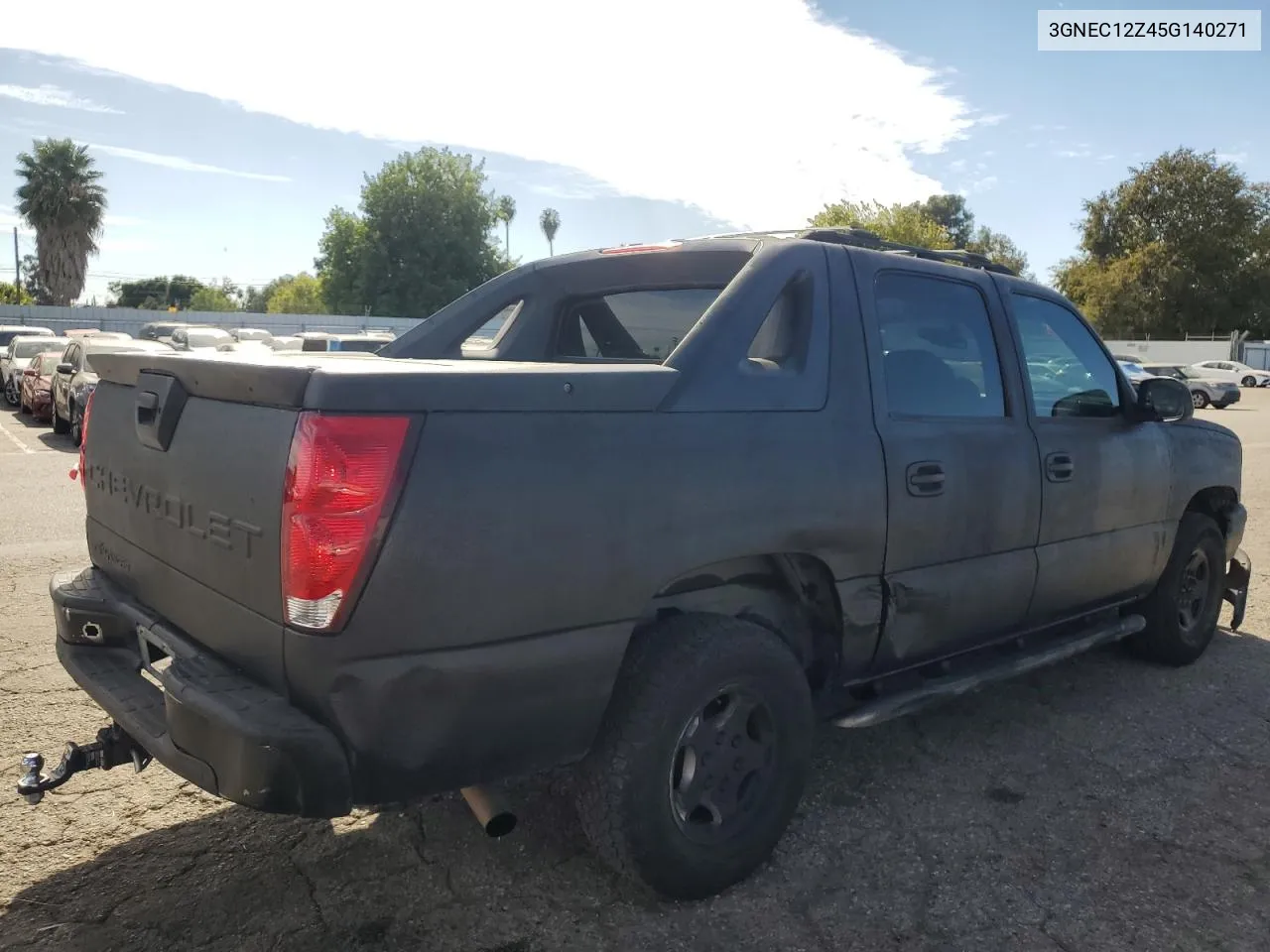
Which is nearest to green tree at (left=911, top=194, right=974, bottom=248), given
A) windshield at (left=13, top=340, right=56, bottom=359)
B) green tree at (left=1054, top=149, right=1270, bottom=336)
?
green tree at (left=1054, top=149, right=1270, bottom=336)

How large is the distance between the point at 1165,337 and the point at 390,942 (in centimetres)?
7045

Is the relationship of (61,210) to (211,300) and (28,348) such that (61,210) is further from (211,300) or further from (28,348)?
(211,300)

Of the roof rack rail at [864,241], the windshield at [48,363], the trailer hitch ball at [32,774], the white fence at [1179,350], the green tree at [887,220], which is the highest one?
the green tree at [887,220]

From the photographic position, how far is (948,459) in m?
3.42

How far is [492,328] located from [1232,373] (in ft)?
131

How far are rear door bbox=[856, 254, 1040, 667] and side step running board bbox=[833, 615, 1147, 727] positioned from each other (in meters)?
0.11

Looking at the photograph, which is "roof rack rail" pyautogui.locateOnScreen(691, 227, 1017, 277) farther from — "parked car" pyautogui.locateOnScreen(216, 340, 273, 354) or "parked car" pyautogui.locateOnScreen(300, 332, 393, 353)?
"parked car" pyautogui.locateOnScreen(300, 332, 393, 353)

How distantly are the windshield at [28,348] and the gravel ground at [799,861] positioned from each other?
Answer: 21.2 meters

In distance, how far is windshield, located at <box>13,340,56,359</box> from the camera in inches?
872

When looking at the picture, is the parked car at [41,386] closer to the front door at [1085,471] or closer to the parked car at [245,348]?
the parked car at [245,348]

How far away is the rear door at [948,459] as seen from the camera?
3.30 meters

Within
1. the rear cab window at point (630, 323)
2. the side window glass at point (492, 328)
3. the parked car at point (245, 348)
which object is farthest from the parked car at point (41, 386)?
the rear cab window at point (630, 323)

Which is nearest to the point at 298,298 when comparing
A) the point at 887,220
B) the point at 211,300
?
the point at 211,300

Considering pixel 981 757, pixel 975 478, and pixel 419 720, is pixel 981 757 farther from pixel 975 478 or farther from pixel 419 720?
pixel 419 720
